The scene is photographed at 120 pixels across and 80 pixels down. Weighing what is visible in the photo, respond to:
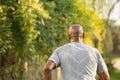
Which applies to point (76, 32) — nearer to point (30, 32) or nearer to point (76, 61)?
point (76, 61)

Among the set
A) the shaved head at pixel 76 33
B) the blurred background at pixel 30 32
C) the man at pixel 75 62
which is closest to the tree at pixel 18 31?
the blurred background at pixel 30 32

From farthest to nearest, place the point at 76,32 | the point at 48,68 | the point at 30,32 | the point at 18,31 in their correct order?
the point at 18,31, the point at 30,32, the point at 76,32, the point at 48,68

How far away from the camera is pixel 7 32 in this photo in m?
10.0

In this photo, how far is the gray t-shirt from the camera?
443 cm

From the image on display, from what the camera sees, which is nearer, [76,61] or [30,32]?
[76,61]

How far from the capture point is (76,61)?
4.43 meters

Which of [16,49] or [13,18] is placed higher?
[13,18]

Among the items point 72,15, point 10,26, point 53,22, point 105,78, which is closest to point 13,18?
point 10,26

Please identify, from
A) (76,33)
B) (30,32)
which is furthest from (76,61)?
(30,32)

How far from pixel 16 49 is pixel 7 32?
69 centimetres

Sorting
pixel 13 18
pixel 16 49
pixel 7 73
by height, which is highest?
pixel 13 18

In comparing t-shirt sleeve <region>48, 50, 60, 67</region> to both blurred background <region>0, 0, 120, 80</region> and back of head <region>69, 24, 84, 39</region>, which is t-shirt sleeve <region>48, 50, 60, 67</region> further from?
blurred background <region>0, 0, 120, 80</region>

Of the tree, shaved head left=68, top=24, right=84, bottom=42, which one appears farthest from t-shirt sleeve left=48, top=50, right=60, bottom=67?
the tree

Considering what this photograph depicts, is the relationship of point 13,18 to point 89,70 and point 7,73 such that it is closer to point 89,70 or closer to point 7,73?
point 7,73
